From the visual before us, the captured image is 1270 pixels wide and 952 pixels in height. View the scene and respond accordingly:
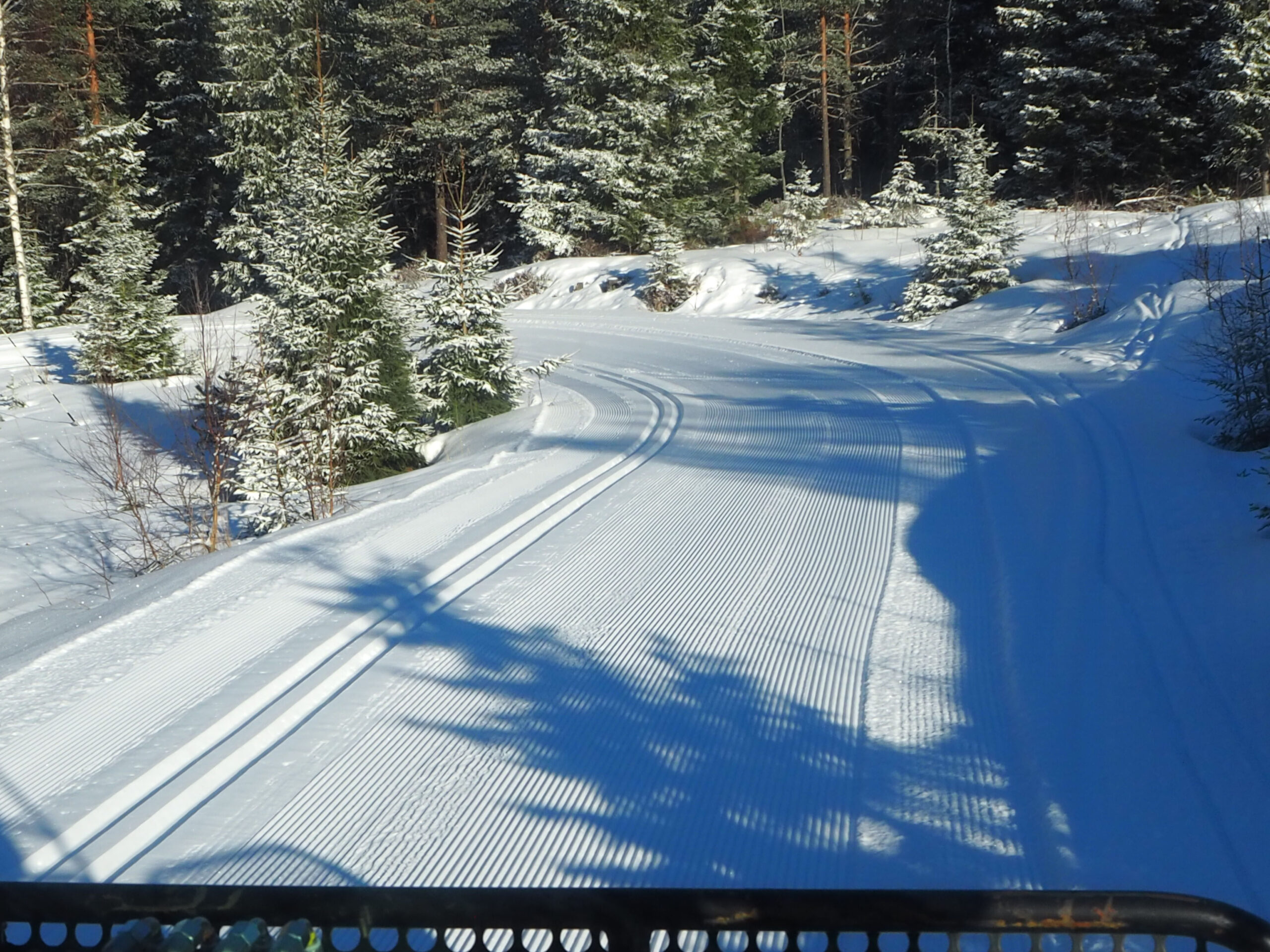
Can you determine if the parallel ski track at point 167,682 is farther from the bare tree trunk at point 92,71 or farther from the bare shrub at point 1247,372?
the bare tree trunk at point 92,71

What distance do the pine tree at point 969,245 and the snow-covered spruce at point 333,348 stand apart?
10451 millimetres

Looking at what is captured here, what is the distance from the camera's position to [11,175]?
27250 millimetres

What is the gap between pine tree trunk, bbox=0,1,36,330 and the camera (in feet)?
87.7

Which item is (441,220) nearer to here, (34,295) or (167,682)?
(34,295)

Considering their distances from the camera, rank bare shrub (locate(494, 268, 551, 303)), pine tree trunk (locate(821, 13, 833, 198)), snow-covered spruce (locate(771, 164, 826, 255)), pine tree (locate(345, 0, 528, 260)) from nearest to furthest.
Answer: snow-covered spruce (locate(771, 164, 826, 255)), bare shrub (locate(494, 268, 551, 303)), pine tree (locate(345, 0, 528, 260)), pine tree trunk (locate(821, 13, 833, 198))

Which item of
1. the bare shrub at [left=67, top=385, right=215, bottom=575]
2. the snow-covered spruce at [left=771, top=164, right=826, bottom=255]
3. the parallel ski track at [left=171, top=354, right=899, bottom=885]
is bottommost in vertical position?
the bare shrub at [left=67, top=385, right=215, bottom=575]

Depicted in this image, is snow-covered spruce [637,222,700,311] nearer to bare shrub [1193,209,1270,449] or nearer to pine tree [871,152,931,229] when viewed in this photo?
pine tree [871,152,931,229]

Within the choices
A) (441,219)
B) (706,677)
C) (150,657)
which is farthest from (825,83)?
(150,657)

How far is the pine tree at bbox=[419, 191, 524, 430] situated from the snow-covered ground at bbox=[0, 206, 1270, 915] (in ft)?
12.4

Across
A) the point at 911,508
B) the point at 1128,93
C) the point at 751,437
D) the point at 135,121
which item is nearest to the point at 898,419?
the point at 751,437

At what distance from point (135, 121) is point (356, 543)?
30.7m

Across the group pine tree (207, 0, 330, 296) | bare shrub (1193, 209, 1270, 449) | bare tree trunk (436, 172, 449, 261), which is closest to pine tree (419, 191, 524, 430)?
bare shrub (1193, 209, 1270, 449)

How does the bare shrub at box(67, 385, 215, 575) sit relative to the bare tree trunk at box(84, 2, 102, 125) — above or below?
below

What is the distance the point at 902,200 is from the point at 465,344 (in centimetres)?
1731
